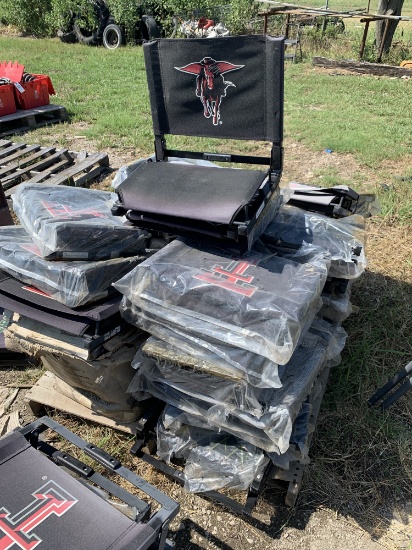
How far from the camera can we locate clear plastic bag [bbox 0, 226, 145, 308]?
5.85 feet

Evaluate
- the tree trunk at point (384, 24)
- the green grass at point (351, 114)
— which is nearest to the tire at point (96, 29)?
the green grass at point (351, 114)

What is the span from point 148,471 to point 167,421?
0.30 m

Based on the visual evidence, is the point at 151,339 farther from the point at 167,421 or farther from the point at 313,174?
the point at 313,174

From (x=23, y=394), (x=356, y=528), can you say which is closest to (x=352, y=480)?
(x=356, y=528)

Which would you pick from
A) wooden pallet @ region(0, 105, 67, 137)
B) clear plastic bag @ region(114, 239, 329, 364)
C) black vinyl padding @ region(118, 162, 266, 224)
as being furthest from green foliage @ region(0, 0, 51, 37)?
clear plastic bag @ region(114, 239, 329, 364)

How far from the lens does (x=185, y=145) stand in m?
5.59

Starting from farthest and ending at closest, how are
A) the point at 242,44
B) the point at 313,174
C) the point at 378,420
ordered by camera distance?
the point at 313,174
the point at 378,420
the point at 242,44

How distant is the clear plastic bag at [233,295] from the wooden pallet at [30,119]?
521 centimetres

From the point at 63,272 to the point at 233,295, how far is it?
0.69 metres

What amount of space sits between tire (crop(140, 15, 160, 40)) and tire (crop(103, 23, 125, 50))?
2.30ft

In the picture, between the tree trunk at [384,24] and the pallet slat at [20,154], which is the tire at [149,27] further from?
the pallet slat at [20,154]

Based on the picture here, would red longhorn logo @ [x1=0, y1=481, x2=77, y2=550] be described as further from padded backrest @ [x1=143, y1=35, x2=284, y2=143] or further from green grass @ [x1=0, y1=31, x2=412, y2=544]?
padded backrest @ [x1=143, y1=35, x2=284, y2=143]

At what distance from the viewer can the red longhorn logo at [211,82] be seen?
209cm

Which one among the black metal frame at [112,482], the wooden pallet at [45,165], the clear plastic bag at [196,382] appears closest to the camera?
the black metal frame at [112,482]
